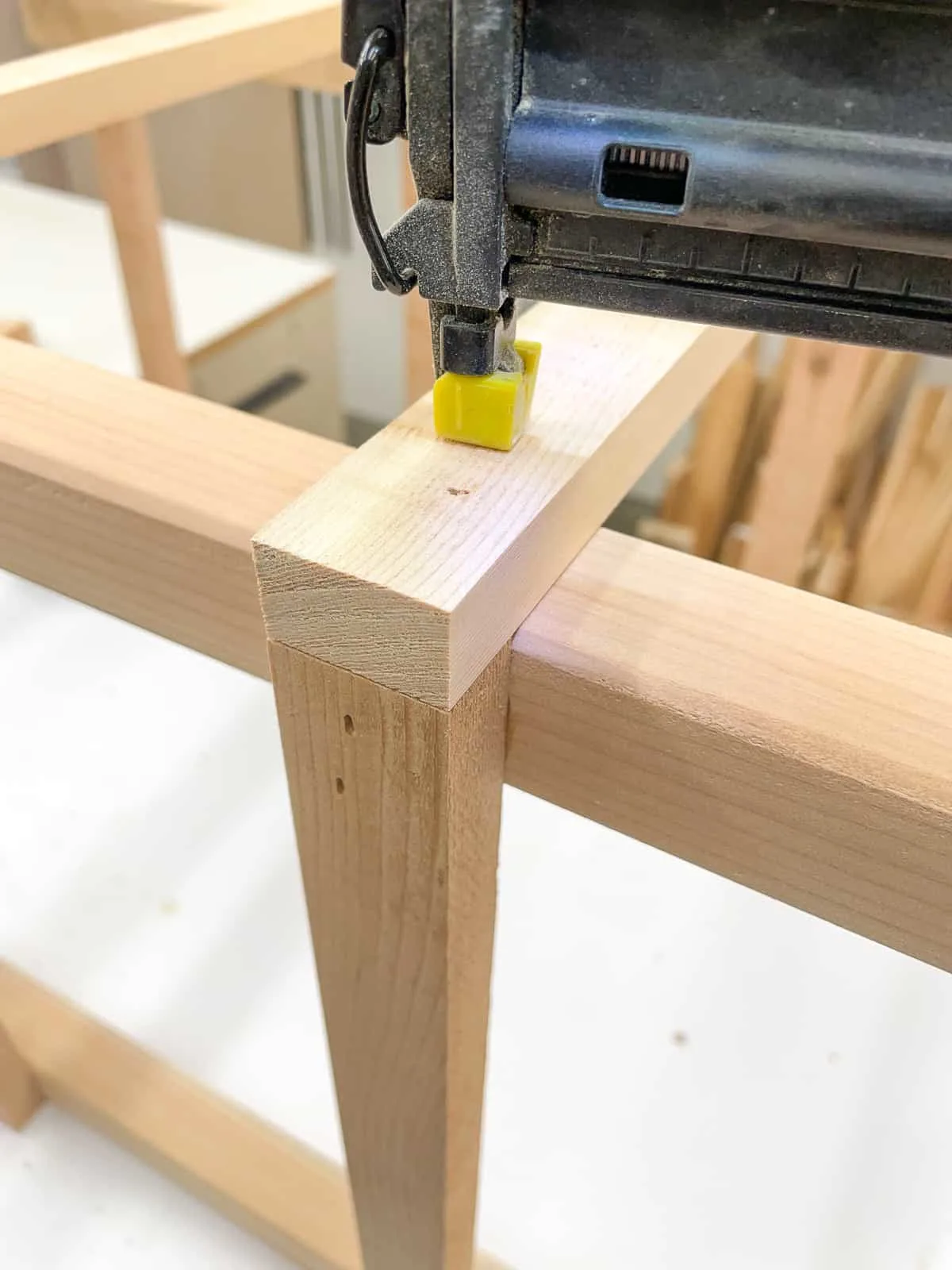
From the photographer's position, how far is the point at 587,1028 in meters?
0.76

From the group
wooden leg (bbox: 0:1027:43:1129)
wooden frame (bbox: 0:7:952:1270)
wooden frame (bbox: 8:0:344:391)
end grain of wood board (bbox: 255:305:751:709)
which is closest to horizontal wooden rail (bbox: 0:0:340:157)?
wooden frame (bbox: 8:0:344:391)

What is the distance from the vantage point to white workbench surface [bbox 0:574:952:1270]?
67 cm

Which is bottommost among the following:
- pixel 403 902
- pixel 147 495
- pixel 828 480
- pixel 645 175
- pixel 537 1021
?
pixel 537 1021

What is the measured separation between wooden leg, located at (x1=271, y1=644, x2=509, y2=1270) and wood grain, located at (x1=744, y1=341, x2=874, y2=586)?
0.68 m

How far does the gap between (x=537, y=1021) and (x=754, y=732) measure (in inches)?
22.4

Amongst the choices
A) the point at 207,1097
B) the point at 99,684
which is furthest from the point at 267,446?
the point at 99,684

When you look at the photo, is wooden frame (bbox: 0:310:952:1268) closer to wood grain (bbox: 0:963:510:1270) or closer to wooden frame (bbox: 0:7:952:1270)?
wooden frame (bbox: 0:7:952:1270)

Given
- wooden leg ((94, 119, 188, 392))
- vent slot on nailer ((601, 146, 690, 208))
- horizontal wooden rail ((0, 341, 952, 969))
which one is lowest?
wooden leg ((94, 119, 188, 392))

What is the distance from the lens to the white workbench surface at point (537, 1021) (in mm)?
666

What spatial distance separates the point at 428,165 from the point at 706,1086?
686 millimetres

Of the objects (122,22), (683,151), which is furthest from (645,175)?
(122,22)

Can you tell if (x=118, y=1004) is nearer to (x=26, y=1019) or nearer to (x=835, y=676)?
(x=26, y=1019)

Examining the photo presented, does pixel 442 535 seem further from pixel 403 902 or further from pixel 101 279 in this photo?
pixel 101 279

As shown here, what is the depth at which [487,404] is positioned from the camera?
0.99ft
